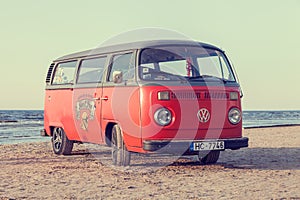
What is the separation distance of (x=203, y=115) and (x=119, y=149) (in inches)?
66.8

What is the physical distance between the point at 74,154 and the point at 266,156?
455 cm

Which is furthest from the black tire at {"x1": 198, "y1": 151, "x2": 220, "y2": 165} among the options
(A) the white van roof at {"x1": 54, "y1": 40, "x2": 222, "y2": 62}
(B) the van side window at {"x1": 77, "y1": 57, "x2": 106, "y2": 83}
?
(B) the van side window at {"x1": 77, "y1": 57, "x2": 106, "y2": 83}

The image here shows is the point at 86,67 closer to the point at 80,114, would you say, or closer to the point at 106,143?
the point at 80,114

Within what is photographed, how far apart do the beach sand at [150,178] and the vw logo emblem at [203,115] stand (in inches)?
36.1

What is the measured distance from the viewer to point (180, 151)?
8484 millimetres

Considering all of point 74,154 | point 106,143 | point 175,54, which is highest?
point 175,54

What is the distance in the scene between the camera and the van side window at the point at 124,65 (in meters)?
9.02

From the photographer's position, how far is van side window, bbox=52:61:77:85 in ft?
37.1

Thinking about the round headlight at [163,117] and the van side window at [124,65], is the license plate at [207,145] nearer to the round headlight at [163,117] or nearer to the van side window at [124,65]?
the round headlight at [163,117]

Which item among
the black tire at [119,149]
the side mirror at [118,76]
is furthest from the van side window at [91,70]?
the black tire at [119,149]

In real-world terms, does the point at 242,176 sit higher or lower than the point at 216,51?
lower

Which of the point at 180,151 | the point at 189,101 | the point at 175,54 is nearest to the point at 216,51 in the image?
the point at 175,54

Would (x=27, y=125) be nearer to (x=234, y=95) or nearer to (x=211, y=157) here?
(x=211, y=157)

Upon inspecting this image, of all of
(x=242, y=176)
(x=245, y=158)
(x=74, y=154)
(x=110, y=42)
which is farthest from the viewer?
(x=74, y=154)
